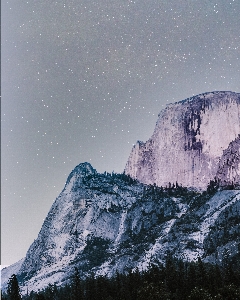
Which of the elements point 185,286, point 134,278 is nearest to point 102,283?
point 134,278

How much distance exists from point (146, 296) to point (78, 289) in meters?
27.3

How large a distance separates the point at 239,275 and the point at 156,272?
35928mm

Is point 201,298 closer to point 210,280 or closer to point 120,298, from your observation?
point 210,280

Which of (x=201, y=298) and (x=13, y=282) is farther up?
(x=13, y=282)

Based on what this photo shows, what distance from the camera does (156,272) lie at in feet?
492

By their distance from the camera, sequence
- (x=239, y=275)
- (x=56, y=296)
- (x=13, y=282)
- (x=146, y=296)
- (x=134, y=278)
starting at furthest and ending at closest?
(x=56, y=296), (x=134, y=278), (x=239, y=275), (x=146, y=296), (x=13, y=282)

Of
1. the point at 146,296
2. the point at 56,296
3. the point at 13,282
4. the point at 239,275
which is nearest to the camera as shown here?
the point at 13,282

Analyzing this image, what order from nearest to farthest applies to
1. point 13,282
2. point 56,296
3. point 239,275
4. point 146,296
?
point 13,282, point 146,296, point 239,275, point 56,296

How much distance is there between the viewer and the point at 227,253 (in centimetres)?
19588

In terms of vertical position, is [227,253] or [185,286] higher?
[227,253]

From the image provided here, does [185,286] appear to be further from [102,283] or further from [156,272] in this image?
[102,283]

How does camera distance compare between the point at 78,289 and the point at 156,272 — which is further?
the point at 156,272

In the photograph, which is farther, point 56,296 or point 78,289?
point 56,296

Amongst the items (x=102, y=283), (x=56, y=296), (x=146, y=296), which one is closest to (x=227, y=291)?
(x=146, y=296)
